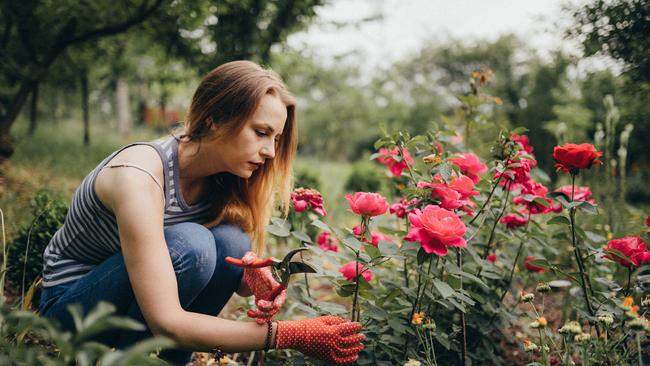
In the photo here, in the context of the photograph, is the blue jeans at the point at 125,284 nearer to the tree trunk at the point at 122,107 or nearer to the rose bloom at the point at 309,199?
the rose bloom at the point at 309,199

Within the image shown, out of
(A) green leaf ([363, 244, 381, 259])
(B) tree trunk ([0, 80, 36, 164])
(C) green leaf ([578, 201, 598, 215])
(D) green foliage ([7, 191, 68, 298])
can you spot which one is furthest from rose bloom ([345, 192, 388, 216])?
(B) tree trunk ([0, 80, 36, 164])

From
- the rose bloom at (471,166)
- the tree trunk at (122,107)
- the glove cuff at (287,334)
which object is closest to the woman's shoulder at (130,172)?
the glove cuff at (287,334)

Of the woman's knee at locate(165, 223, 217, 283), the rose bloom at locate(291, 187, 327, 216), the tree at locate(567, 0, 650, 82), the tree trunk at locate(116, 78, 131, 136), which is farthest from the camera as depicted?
the tree trunk at locate(116, 78, 131, 136)

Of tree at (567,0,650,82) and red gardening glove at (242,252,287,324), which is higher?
tree at (567,0,650,82)

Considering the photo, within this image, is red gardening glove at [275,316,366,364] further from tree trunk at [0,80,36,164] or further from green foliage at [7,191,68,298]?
tree trunk at [0,80,36,164]

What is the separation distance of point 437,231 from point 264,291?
537mm

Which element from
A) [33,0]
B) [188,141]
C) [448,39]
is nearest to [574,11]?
[188,141]

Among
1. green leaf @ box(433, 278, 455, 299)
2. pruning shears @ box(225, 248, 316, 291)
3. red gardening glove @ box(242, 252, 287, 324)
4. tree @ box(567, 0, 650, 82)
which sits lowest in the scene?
red gardening glove @ box(242, 252, 287, 324)

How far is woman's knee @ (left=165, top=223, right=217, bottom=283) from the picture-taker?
1.30 metres

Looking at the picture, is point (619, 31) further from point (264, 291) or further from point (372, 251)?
point (264, 291)

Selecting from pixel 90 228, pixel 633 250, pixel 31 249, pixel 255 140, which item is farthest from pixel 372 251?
pixel 31 249

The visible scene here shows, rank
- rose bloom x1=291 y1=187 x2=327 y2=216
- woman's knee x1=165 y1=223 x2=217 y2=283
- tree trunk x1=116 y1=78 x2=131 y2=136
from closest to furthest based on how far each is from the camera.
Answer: woman's knee x1=165 y1=223 x2=217 y2=283 → rose bloom x1=291 y1=187 x2=327 y2=216 → tree trunk x1=116 y1=78 x2=131 y2=136

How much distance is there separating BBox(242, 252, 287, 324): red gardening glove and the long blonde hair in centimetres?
29

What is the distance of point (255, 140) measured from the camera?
1.36 meters
